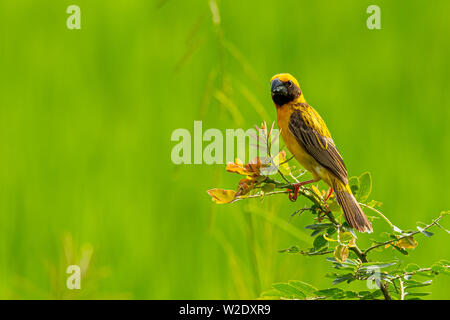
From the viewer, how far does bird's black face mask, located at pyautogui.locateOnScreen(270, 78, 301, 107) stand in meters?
1.73

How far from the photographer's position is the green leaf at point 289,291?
1.12 meters

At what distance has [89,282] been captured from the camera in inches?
78.0

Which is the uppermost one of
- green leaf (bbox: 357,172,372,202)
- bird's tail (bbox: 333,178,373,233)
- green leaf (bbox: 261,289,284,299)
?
green leaf (bbox: 357,172,372,202)

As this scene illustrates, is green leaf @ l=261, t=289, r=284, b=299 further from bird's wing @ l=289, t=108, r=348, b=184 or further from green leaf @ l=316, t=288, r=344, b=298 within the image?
bird's wing @ l=289, t=108, r=348, b=184

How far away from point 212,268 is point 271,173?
2071 mm

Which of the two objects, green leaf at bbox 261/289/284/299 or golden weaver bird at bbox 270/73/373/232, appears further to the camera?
golden weaver bird at bbox 270/73/373/232

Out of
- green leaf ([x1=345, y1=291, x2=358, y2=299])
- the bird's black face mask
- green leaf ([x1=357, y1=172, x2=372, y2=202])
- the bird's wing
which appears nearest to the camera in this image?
green leaf ([x1=345, y1=291, x2=358, y2=299])

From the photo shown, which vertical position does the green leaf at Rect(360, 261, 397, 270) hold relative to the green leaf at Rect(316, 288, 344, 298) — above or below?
above

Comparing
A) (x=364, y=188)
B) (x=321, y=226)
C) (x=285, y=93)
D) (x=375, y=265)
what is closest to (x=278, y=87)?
(x=285, y=93)

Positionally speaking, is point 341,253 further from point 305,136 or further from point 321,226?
point 305,136

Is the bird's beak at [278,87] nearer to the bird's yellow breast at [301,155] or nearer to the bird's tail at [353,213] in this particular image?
the bird's yellow breast at [301,155]

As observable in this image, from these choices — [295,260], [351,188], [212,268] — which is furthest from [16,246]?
[351,188]

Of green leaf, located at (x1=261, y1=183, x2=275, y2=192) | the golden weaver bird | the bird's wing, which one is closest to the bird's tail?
green leaf, located at (x1=261, y1=183, x2=275, y2=192)

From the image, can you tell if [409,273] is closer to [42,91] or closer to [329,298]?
[329,298]
